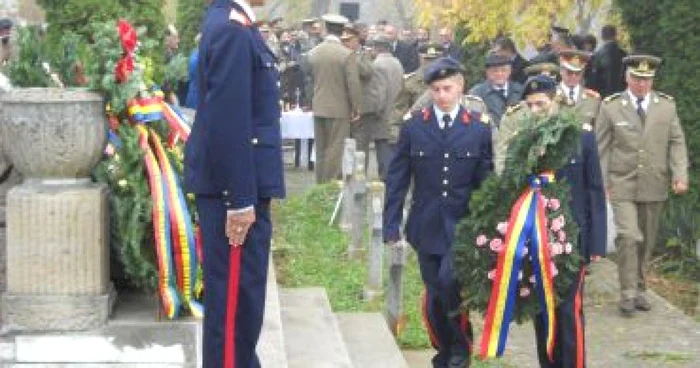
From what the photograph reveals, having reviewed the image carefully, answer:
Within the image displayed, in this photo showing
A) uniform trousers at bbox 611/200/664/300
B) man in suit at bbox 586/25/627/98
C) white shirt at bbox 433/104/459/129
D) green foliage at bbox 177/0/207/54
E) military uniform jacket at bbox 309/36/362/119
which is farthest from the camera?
green foliage at bbox 177/0/207/54

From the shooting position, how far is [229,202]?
5.08 m

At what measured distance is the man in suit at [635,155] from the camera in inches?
413

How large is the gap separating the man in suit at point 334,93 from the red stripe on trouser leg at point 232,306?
1058cm

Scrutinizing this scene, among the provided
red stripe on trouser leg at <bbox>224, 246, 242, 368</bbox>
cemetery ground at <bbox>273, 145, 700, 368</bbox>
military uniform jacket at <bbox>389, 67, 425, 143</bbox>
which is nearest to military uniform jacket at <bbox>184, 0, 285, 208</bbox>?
red stripe on trouser leg at <bbox>224, 246, 242, 368</bbox>

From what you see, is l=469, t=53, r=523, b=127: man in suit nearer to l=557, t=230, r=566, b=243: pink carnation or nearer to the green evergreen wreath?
the green evergreen wreath

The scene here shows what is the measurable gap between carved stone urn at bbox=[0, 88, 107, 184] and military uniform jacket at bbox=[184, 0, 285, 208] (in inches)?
27.1

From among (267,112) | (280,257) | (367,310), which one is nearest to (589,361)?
(367,310)

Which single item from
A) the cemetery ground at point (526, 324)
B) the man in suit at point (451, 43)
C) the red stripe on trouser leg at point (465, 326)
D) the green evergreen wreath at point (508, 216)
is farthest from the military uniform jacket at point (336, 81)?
the green evergreen wreath at point (508, 216)

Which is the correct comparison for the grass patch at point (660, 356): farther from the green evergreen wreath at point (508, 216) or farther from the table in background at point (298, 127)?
the table in background at point (298, 127)

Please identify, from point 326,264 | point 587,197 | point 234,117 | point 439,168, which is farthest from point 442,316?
point 326,264

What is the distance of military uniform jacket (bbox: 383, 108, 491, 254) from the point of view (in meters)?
7.61

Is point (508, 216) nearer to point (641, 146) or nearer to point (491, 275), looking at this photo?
point (491, 275)

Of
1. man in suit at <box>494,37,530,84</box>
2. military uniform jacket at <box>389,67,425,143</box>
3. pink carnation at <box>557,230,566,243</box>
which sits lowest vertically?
pink carnation at <box>557,230,566,243</box>

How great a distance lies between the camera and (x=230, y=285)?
528 cm
